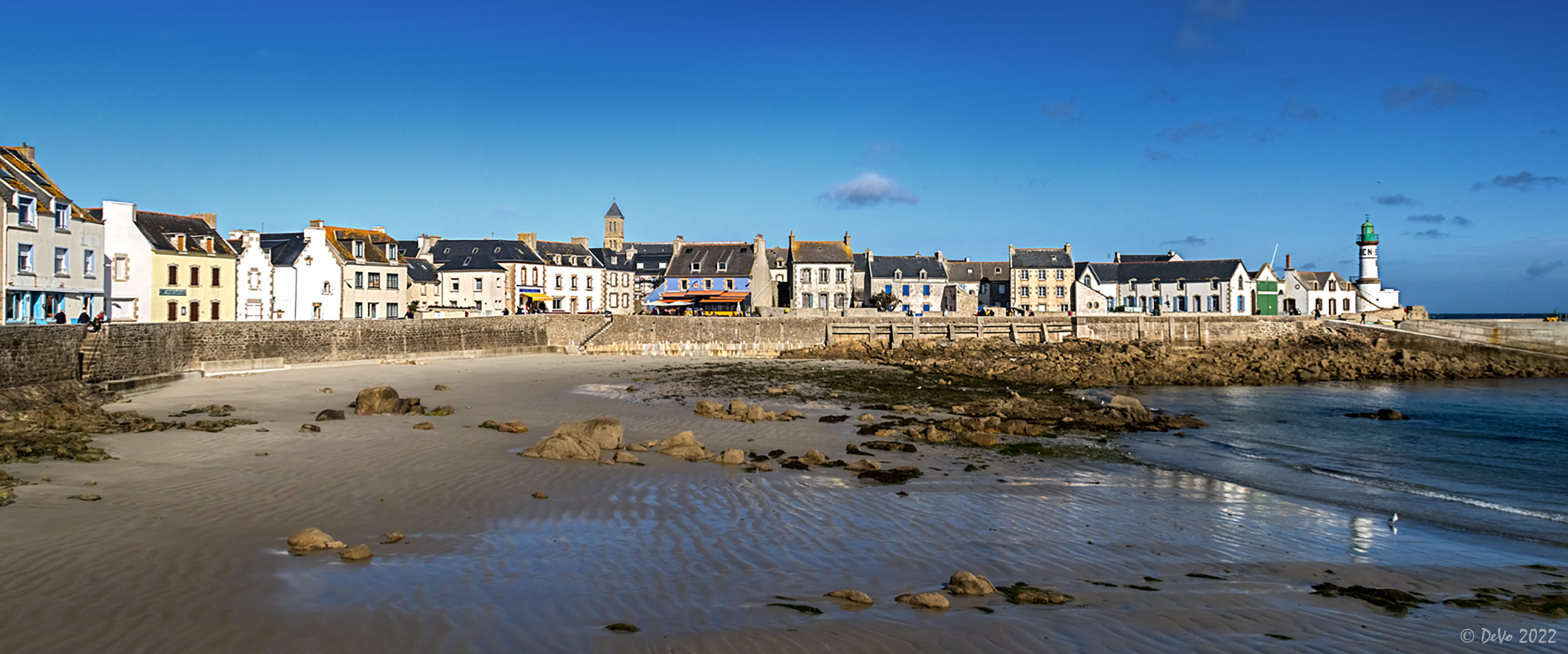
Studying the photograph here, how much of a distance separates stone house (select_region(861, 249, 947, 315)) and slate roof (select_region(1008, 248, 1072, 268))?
6673 millimetres

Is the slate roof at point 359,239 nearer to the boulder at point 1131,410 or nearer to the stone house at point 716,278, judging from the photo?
the stone house at point 716,278

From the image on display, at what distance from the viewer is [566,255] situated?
69.2 metres

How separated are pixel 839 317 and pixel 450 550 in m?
45.4

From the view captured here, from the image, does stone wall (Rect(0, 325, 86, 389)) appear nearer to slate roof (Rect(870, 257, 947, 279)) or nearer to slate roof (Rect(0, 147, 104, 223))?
slate roof (Rect(0, 147, 104, 223))

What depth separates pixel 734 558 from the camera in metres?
8.60

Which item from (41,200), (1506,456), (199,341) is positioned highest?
(41,200)

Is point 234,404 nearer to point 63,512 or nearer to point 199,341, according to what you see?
point 199,341

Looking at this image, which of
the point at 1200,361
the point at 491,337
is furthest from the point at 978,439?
the point at 491,337

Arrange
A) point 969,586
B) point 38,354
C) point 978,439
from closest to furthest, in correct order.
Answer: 1. point 969,586
2. point 978,439
3. point 38,354

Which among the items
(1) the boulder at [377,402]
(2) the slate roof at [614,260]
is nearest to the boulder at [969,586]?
(1) the boulder at [377,402]

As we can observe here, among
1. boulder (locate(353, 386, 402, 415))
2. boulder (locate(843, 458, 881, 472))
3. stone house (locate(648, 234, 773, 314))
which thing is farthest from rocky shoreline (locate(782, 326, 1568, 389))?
boulder (locate(353, 386, 402, 415))

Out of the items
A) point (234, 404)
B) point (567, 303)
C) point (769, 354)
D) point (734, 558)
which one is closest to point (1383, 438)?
point (734, 558)

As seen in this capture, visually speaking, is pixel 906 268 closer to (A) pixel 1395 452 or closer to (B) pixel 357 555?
(A) pixel 1395 452

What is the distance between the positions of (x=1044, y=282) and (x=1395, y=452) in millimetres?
59035
